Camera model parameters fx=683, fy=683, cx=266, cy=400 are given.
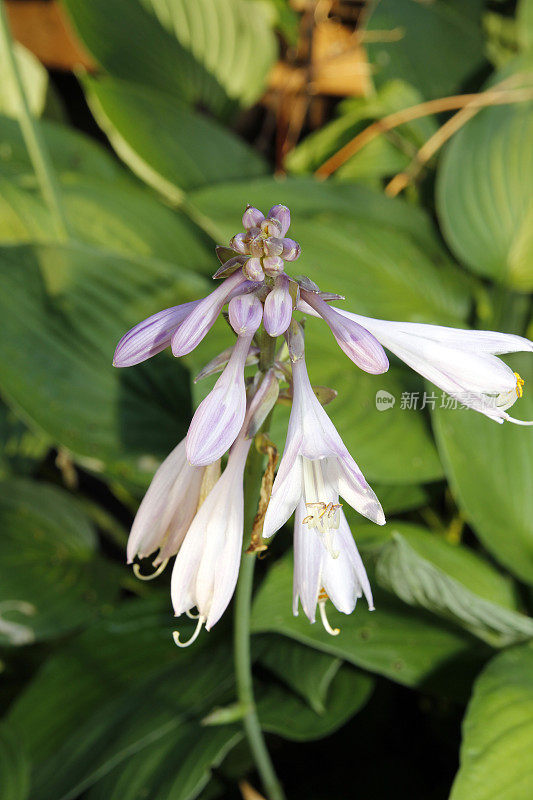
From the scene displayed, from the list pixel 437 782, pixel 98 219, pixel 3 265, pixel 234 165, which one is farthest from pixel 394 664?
pixel 234 165

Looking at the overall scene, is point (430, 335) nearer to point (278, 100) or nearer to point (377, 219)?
point (377, 219)

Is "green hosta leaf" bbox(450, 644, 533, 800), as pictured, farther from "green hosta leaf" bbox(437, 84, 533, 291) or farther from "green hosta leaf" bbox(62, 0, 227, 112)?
"green hosta leaf" bbox(62, 0, 227, 112)

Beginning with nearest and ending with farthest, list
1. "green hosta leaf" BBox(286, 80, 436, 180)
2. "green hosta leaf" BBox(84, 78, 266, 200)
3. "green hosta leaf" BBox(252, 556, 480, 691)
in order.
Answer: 1. "green hosta leaf" BBox(252, 556, 480, 691)
2. "green hosta leaf" BBox(84, 78, 266, 200)
3. "green hosta leaf" BBox(286, 80, 436, 180)

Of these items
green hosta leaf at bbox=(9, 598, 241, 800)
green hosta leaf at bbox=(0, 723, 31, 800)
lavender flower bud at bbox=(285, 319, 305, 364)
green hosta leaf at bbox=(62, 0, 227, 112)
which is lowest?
green hosta leaf at bbox=(0, 723, 31, 800)

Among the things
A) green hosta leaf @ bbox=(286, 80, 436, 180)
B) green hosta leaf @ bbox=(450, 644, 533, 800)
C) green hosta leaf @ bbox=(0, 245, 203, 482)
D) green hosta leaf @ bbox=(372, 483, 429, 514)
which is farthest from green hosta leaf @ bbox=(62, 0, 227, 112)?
green hosta leaf @ bbox=(450, 644, 533, 800)

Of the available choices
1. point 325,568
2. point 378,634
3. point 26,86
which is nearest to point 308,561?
point 325,568

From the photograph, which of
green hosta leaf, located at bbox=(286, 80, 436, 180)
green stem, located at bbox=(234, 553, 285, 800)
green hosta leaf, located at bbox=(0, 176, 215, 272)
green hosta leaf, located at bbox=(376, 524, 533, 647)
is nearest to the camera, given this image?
green stem, located at bbox=(234, 553, 285, 800)

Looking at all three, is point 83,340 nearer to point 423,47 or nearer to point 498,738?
point 498,738
